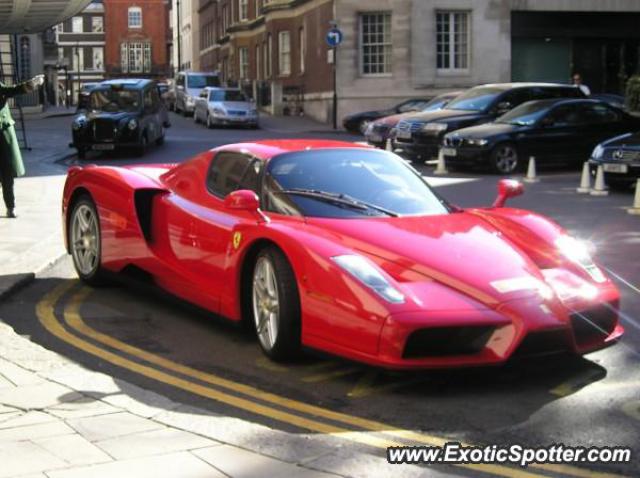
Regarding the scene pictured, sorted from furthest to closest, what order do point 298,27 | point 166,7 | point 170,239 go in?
point 166,7 < point 298,27 < point 170,239

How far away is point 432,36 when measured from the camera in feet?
122

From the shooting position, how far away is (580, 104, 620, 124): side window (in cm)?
1945

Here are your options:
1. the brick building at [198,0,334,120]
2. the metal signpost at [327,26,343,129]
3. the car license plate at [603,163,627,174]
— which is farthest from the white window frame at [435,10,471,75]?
the car license plate at [603,163,627,174]

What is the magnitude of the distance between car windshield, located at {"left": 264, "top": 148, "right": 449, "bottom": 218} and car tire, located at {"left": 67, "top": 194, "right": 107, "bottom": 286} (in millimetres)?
2111

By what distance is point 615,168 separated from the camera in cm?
1511

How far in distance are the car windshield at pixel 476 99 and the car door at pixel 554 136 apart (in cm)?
236

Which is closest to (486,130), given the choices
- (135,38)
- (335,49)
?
(335,49)

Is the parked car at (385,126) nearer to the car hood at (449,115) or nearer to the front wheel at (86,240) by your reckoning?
the car hood at (449,115)

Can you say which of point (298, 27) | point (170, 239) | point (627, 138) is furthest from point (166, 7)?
point (170, 239)

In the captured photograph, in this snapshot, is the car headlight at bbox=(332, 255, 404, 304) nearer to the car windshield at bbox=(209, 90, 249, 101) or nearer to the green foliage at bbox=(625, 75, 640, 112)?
the green foliage at bbox=(625, 75, 640, 112)

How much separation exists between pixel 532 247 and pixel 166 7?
106 meters

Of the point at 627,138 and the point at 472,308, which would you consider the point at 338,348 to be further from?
the point at 627,138

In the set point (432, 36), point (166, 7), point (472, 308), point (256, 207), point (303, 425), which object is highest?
point (166, 7)

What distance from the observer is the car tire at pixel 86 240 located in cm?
774
